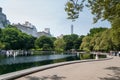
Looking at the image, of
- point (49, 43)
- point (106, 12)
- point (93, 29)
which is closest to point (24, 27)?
point (49, 43)

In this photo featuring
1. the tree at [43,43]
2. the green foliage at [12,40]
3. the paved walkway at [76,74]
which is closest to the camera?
the paved walkway at [76,74]

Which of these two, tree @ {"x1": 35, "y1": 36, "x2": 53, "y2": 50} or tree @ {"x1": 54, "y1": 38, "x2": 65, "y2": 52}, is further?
tree @ {"x1": 54, "y1": 38, "x2": 65, "y2": 52}

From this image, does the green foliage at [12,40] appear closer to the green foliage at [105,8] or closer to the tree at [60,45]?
the tree at [60,45]

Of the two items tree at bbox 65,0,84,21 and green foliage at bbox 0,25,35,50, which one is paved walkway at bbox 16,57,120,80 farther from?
green foliage at bbox 0,25,35,50

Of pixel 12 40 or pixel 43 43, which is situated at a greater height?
pixel 43 43

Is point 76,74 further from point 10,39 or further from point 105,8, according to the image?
point 10,39

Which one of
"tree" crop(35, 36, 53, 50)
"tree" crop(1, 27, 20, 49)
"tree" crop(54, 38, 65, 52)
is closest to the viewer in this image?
"tree" crop(1, 27, 20, 49)

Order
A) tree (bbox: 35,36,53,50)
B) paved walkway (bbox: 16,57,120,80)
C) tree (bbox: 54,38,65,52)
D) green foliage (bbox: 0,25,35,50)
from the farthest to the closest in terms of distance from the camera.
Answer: tree (bbox: 54,38,65,52) < tree (bbox: 35,36,53,50) < green foliage (bbox: 0,25,35,50) < paved walkway (bbox: 16,57,120,80)

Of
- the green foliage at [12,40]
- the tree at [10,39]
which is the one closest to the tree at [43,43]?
the green foliage at [12,40]

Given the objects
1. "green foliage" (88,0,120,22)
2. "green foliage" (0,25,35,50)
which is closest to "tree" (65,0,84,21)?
"green foliage" (88,0,120,22)

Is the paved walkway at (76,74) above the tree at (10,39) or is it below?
below

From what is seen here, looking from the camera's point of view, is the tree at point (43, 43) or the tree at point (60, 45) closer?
the tree at point (43, 43)

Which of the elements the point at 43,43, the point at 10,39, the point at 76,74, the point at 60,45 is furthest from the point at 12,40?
the point at 76,74

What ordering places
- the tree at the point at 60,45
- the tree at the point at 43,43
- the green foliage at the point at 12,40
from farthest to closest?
the tree at the point at 60,45 < the tree at the point at 43,43 < the green foliage at the point at 12,40
